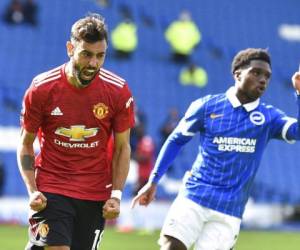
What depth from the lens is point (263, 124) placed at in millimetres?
6547

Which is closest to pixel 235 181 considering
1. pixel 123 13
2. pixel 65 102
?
pixel 65 102

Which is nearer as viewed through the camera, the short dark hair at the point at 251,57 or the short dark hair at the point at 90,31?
the short dark hair at the point at 90,31

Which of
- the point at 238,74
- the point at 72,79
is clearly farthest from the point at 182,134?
the point at 72,79

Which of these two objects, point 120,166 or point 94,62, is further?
point 120,166

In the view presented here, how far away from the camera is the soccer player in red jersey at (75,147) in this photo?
5.68 meters

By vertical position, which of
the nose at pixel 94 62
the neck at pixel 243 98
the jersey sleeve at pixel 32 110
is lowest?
the jersey sleeve at pixel 32 110

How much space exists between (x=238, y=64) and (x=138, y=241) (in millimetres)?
7652

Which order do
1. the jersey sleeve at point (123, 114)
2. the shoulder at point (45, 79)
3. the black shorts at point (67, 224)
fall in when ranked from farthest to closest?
the jersey sleeve at point (123, 114), the shoulder at point (45, 79), the black shorts at point (67, 224)

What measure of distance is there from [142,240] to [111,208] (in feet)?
28.4

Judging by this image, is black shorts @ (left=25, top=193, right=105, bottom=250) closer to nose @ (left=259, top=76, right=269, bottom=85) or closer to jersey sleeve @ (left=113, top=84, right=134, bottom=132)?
jersey sleeve @ (left=113, top=84, right=134, bottom=132)

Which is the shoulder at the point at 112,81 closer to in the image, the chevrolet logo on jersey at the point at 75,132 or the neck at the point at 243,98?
the chevrolet logo on jersey at the point at 75,132

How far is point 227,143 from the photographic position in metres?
6.49

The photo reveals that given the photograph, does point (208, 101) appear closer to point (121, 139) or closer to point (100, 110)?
point (121, 139)

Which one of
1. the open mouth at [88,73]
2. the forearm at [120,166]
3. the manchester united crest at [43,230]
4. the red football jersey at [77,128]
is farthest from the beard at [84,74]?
the manchester united crest at [43,230]
